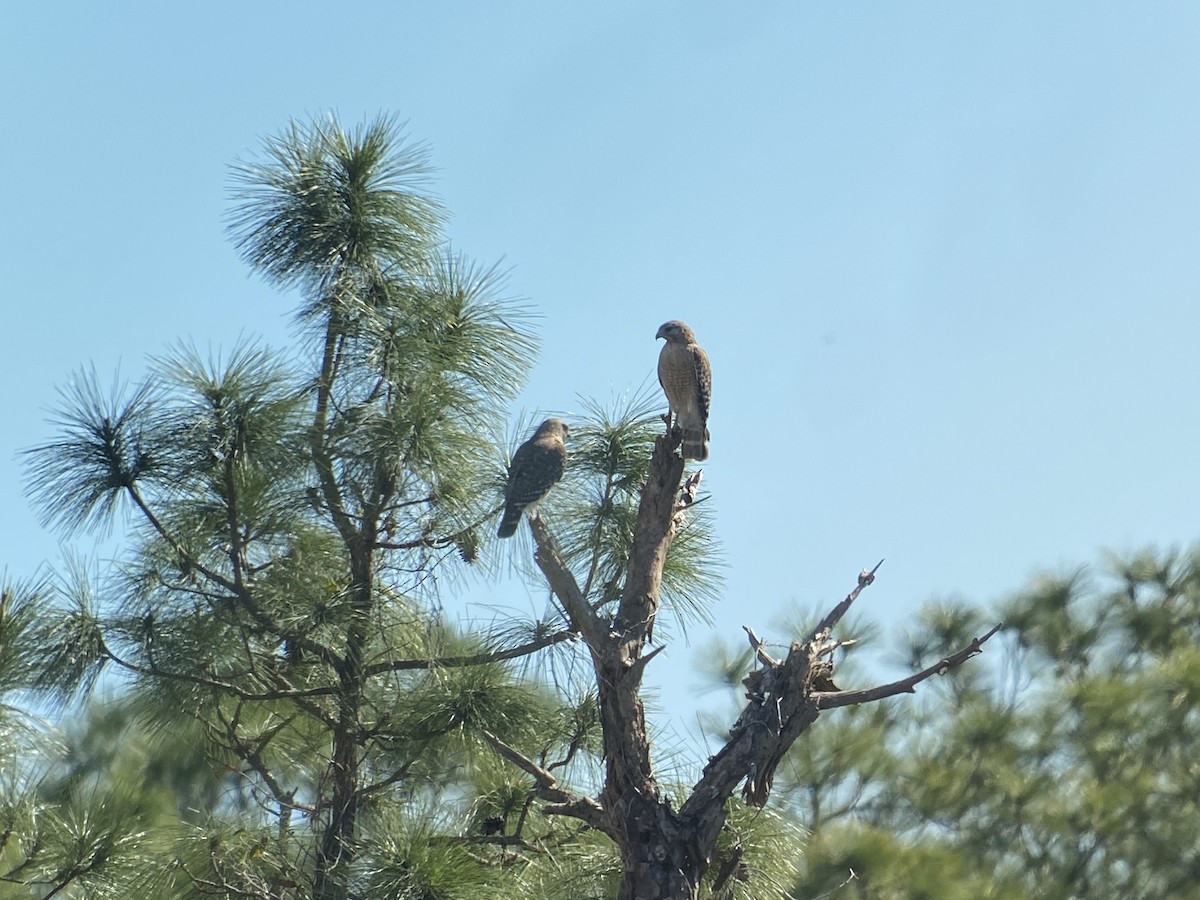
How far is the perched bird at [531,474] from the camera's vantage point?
12.8 ft

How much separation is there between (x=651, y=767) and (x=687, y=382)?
1.45 m

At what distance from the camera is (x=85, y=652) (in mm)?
3758

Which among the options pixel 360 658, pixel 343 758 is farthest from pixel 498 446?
pixel 343 758

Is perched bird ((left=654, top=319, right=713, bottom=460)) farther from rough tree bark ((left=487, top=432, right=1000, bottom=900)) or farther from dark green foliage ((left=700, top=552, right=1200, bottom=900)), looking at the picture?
dark green foliage ((left=700, top=552, right=1200, bottom=900))

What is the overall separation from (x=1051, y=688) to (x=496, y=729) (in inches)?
148

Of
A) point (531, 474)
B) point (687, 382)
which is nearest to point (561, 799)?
point (531, 474)

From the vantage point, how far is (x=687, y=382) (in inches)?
170

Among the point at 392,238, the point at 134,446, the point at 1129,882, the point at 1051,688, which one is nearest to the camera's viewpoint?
the point at 134,446

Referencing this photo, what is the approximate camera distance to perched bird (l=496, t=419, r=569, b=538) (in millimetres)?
3900

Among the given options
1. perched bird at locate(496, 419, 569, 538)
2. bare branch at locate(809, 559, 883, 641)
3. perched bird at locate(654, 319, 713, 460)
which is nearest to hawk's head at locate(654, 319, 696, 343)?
perched bird at locate(654, 319, 713, 460)

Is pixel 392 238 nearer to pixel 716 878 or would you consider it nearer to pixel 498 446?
pixel 498 446

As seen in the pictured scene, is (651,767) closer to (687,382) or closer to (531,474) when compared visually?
(531,474)

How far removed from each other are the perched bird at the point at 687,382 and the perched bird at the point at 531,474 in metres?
0.38

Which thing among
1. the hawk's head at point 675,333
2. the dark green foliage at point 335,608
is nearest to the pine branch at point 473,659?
the dark green foliage at point 335,608
